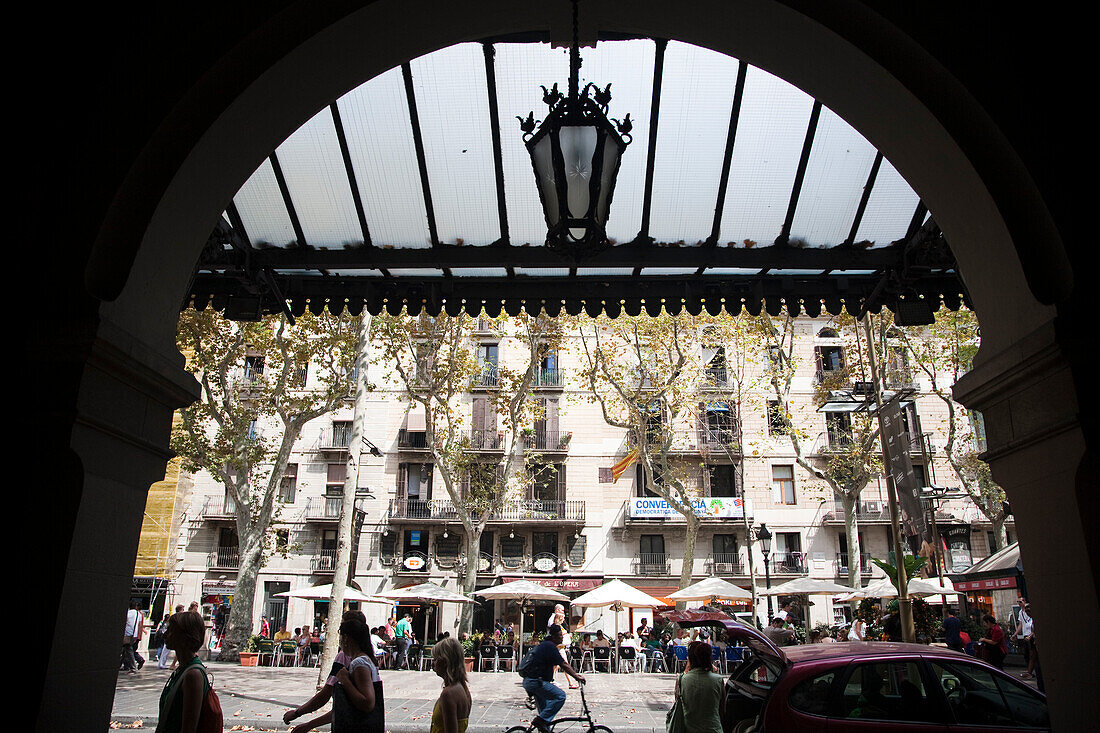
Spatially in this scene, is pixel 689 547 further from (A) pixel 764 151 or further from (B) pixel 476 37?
(B) pixel 476 37

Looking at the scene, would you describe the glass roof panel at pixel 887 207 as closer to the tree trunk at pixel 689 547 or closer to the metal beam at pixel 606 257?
the metal beam at pixel 606 257

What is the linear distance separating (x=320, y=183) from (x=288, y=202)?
252 millimetres

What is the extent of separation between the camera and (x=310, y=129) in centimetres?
476

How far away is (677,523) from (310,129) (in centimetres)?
3039

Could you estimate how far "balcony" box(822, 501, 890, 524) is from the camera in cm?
3290

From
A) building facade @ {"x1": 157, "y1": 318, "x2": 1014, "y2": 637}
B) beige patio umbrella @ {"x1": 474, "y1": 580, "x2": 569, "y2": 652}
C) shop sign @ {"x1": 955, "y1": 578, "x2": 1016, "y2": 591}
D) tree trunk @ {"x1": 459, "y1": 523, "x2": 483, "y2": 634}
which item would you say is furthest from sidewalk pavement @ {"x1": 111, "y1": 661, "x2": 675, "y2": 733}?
building facade @ {"x1": 157, "y1": 318, "x2": 1014, "y2": 637}

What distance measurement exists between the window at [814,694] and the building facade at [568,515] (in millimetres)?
26766

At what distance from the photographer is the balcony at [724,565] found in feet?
107

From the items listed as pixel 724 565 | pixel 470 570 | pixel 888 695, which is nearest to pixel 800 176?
pixel 888 695

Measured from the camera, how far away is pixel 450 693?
467cm

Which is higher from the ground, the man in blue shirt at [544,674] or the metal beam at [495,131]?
the metal beam at [495,131]

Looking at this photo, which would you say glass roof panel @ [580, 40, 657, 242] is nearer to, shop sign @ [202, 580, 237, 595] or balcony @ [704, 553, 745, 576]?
balcony @ [704, 553, 745, 576]

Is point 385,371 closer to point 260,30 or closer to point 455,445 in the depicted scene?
point 455,445

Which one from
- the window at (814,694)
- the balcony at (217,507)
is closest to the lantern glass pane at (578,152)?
the window at (814,694)
